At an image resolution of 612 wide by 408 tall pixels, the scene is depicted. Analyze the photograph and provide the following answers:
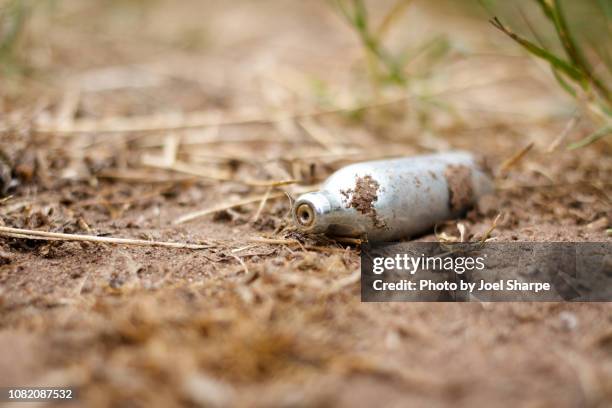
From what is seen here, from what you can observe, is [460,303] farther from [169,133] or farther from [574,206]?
[169,133]

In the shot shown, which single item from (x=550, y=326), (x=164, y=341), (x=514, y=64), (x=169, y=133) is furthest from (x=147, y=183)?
(x=514, y=64)

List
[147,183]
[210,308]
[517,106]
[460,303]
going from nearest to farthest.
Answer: [210,308]
[460,303]
[147,183]
[517,106]

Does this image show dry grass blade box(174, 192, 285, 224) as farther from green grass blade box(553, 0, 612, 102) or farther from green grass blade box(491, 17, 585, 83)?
green grass blade box(553, 0, 612, 102)

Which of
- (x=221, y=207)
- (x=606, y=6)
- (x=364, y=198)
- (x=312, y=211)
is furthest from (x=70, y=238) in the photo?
(x=606, y=6)

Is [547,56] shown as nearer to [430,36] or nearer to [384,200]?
[384,200]

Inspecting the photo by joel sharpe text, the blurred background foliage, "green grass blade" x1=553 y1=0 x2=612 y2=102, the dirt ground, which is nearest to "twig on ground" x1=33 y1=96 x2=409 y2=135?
the dirt ground

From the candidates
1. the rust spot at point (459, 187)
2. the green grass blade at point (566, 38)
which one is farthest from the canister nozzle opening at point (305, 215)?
the green grass blade at point (566, 38)
